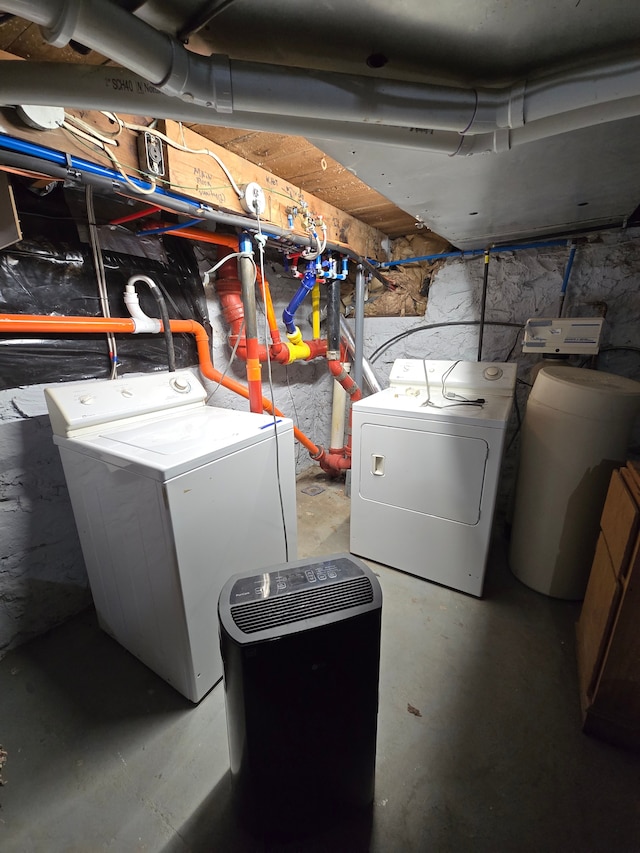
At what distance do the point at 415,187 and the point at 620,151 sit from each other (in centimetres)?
66

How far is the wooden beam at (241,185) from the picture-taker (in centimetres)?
128

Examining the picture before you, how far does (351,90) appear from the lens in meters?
0.65

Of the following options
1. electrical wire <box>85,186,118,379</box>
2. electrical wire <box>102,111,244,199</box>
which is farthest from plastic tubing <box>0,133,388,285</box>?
electrical wire <box>85,186,118,379</box>

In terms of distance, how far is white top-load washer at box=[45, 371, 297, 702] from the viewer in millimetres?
1091

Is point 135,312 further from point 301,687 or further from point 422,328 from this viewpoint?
point 422,328

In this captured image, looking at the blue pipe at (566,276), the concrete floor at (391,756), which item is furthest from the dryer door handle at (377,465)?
the blue pipe at (566,276)

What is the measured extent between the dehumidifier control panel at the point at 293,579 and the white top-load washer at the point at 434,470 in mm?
906

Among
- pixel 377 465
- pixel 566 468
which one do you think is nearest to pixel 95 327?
pixel 377 465

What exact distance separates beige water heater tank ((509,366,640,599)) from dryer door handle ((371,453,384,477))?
73 centimetres

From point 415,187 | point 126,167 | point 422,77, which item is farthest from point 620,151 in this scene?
point 126,167

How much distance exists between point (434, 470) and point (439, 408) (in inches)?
12.2

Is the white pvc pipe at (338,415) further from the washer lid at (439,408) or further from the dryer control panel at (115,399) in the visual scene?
the dryer control panel at (115,399)

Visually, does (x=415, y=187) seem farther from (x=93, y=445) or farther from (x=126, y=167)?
(x=93, y=445)

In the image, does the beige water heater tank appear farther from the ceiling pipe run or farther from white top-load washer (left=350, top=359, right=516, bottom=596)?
the ceiling pipe run
